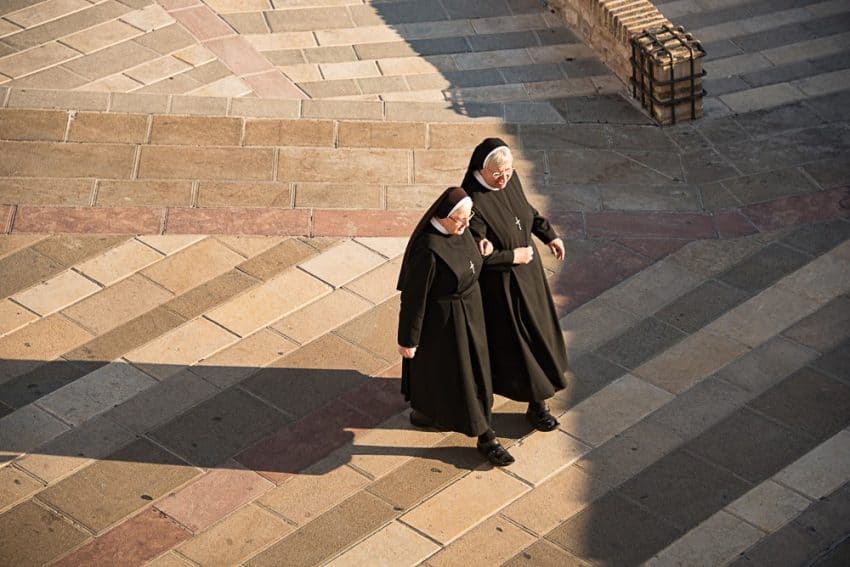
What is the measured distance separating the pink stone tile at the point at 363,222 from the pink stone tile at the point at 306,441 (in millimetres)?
2290

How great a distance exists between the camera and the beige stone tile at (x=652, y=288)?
11328mm

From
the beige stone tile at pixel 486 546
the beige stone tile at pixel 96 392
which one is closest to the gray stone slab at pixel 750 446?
the beige stone tile at pixel 486 546

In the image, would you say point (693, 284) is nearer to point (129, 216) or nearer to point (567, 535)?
point (567, 535)

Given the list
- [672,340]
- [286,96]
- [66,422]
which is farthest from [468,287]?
[286,96]

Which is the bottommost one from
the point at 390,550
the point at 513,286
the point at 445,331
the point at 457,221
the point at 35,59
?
the point at 390,550

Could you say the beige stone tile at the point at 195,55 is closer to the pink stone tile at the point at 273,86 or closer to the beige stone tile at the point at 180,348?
the pink stone tile at the point at 273,86

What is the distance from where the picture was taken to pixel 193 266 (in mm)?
11766

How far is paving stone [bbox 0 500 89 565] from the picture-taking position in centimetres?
896

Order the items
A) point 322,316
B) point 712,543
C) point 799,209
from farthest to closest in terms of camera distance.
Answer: point 799,209
point 322,316
point 712,543

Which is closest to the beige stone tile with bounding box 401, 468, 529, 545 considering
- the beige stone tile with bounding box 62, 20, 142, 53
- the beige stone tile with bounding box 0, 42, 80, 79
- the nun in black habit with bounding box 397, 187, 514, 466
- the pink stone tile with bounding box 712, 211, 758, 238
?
the nun in black habit with bounding box 397, 187, 514, 466

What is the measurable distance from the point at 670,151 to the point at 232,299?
463 centimetres

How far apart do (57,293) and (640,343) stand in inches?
184

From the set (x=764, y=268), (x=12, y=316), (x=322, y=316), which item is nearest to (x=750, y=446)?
(x=764, y=268)

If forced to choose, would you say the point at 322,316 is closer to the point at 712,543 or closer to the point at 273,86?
the point at 712,543
